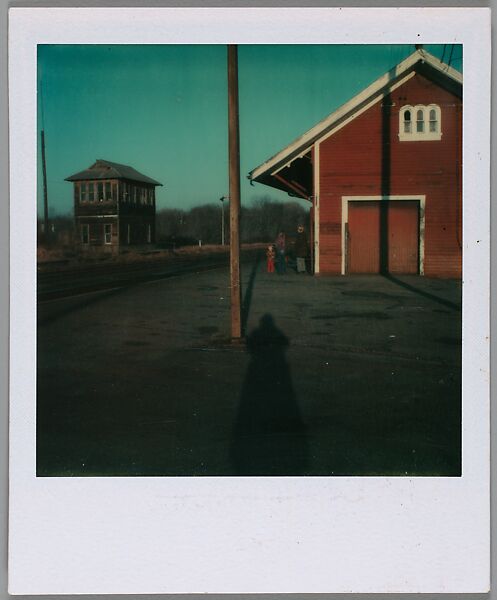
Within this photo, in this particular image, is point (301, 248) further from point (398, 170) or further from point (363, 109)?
point (363, 109)

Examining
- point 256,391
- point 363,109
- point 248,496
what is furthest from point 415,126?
point 248,496

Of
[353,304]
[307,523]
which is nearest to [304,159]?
[353,304]

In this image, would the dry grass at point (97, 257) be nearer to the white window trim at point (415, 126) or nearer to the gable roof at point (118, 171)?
the gable roof at point (118, 171)

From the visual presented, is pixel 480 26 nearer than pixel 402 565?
No

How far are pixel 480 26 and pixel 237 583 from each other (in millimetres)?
4458

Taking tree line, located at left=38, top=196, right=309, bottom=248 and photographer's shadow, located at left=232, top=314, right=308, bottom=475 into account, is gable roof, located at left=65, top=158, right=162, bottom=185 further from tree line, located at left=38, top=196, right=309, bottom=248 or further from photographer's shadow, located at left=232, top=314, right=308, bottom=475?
photographer's shadow, located at left=232, top=314, right=308, bottom=475

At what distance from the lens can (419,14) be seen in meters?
4.93

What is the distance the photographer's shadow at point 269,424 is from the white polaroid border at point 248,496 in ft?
1.05

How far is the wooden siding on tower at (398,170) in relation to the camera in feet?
52.3

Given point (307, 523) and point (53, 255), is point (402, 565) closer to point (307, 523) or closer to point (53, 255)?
point (307, 523)

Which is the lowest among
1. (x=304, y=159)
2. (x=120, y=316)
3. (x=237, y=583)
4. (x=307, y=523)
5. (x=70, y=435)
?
(x=237, y=583)

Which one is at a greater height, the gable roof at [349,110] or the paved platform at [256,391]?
the gable roof at [349,110]

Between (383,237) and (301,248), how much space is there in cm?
248

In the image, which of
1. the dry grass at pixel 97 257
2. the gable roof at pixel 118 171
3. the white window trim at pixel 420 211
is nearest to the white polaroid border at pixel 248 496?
the white window trim at pixel 420 211
